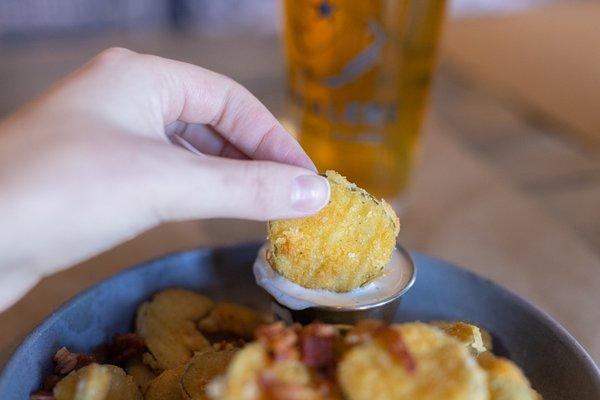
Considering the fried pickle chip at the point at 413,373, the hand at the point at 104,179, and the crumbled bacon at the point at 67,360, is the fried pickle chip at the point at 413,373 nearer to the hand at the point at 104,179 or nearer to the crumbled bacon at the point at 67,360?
the hand at the point at 104,179

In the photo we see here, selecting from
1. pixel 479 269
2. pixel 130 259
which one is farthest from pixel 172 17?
pixel 479 269

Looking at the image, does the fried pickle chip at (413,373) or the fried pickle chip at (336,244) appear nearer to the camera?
the fried pickle chip at (413,373)

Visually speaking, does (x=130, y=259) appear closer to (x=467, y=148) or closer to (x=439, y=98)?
(x=467, y=148)

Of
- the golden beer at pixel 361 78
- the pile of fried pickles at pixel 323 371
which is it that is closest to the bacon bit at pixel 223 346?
the pile of fried pickles at pixel 323 371

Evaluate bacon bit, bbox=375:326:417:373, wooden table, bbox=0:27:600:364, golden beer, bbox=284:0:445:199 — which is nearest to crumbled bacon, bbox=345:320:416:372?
bacon bit, bbox=375:326:417:373

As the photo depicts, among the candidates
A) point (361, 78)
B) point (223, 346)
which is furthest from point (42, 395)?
point (361, 78)

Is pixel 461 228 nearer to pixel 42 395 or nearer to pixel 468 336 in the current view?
pixel 468 336
